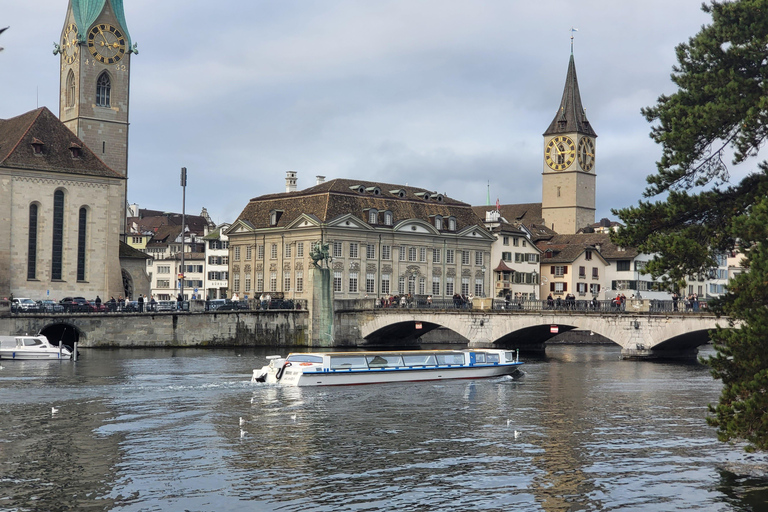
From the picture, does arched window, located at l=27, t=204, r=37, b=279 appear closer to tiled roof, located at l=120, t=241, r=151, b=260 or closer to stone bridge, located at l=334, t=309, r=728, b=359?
tiled roof, located at l=120, t=241, r=151, b=260

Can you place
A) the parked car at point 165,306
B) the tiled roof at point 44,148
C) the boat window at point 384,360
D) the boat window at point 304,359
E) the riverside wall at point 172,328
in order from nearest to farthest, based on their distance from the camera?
the boat window at point 304,359
the boat window at point 384,360
the riverside wall at point 172,328
the parked car at point 165,306
the tiled roof at point 44,148

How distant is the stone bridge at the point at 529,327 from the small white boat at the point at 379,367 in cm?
1158

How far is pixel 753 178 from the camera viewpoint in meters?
26.2

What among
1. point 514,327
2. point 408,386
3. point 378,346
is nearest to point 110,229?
point 378,346

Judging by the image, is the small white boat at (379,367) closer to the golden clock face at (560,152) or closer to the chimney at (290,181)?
the chimney at (290,181)

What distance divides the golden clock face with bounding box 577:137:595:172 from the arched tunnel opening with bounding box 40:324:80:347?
85.3 m

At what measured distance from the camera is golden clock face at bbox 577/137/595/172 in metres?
149

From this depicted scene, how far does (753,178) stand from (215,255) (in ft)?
355

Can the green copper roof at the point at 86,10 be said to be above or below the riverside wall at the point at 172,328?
above

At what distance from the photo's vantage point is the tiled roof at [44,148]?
81.6m

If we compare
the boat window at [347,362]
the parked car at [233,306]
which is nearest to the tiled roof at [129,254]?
the parked car at [233,306]

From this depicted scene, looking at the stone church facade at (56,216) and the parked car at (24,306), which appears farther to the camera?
the stone church facade at (56,216)

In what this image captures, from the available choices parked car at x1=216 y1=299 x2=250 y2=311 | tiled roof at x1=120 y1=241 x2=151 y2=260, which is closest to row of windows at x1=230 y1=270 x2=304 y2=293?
tiled roof at x1=120 y1=241 x2=151 y2=260

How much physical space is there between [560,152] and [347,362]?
332ft
